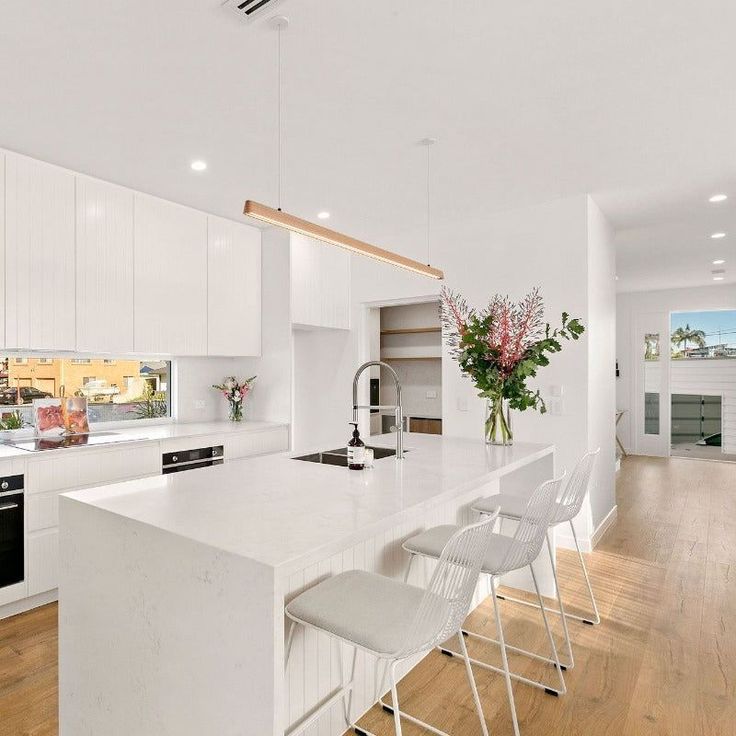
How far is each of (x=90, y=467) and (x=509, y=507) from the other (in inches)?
96.9

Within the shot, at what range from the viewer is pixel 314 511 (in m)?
1.57

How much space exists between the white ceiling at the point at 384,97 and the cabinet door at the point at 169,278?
196 mm

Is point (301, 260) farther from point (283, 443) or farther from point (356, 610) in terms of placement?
point (356, 610)

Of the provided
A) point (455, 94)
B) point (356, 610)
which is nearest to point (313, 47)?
point (455, 94)

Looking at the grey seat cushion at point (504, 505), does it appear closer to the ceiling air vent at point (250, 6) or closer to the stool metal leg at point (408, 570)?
the stool metal leg at point (408, 570)

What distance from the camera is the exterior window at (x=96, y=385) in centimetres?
355

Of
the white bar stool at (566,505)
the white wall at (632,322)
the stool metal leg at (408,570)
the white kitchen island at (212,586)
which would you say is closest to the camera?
the white kitchen island at (212,586)

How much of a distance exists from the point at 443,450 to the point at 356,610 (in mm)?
1304

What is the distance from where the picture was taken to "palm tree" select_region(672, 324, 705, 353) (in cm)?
859

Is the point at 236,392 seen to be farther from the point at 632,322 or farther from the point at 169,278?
the point at 632,322

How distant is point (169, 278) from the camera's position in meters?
3.98

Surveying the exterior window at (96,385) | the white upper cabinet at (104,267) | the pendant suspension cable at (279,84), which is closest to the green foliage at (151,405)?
the exterior window at (96,385)

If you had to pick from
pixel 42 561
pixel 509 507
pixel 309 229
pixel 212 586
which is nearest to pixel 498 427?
pixel 509 507

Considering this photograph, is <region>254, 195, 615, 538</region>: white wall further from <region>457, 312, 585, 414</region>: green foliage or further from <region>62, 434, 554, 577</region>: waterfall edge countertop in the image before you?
<region>62, 434, 554, 577</region>: waterfall edge countertop
